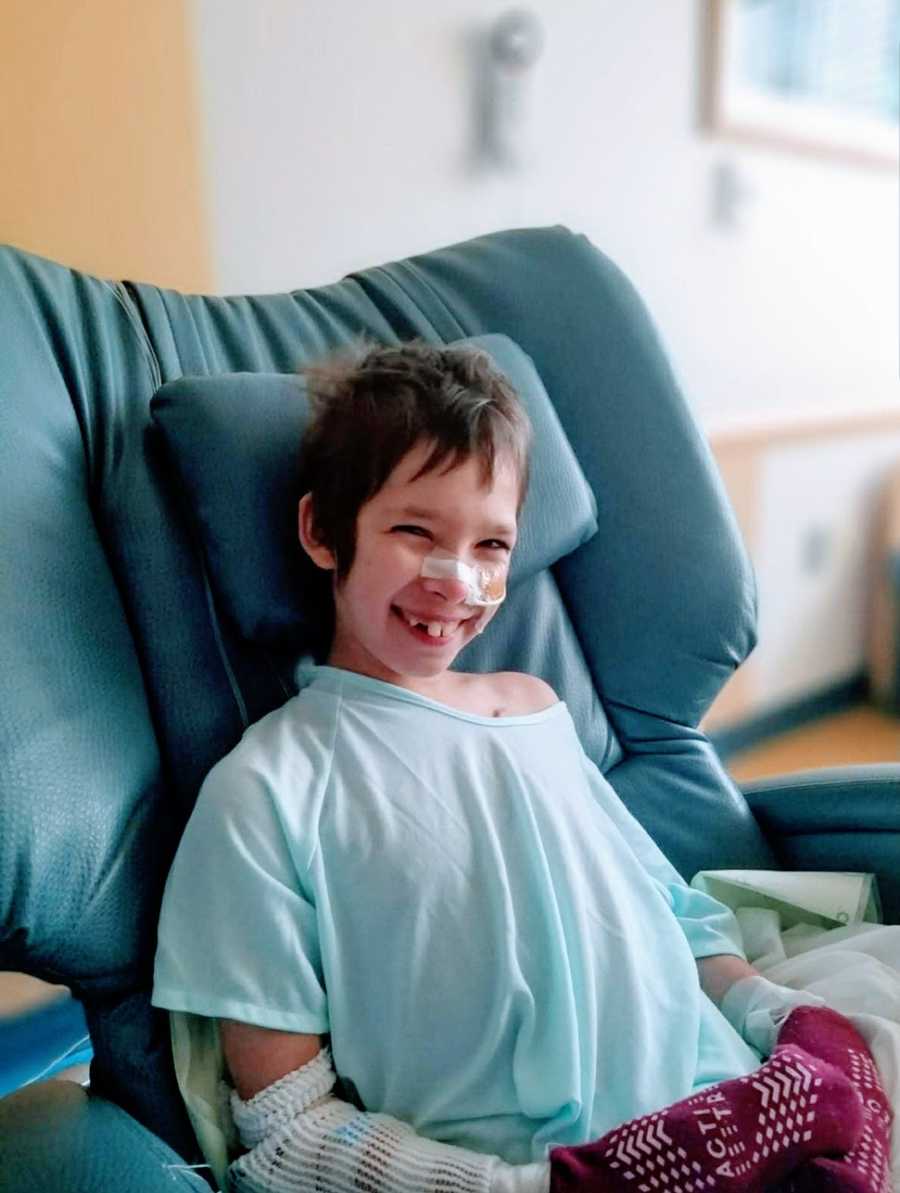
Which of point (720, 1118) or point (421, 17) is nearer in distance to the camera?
point (720, 1118)

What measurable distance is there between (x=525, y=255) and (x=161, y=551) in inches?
22.1

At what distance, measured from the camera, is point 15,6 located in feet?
3.69

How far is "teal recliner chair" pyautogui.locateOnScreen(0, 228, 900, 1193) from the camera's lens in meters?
0.76

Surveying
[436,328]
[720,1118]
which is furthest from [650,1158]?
[436,328]

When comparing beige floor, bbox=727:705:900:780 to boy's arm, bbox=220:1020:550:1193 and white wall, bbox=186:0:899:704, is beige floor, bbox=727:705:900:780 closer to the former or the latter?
white wall, bbox=186:0:899:704

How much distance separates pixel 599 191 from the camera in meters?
1.86

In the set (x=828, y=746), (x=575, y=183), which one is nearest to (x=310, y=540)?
(x=575, y=183)

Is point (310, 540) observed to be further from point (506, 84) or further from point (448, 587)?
point (506, 84)

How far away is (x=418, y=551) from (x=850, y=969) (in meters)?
0.53

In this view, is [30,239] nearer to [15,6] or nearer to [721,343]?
[15,6]

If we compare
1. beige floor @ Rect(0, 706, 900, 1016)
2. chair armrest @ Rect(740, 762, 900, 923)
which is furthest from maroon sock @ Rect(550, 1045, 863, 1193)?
beige floor @ Rect(0, 706, 900, 1016)

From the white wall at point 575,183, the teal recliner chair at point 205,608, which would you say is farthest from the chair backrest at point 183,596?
the white wall at point 575,183

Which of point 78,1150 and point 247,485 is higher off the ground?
point 247,485

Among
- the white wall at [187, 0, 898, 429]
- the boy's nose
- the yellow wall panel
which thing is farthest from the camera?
the white wall at [187, 0, 898, 429]
